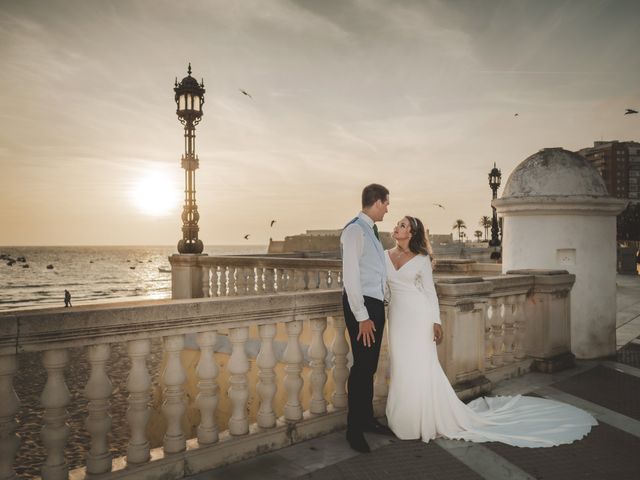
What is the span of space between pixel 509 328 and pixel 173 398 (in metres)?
4.81

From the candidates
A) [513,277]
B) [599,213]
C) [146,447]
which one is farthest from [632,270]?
[146,447]

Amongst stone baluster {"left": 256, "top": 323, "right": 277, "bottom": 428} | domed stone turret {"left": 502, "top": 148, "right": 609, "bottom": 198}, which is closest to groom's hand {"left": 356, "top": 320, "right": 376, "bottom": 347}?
stone baluster {"left": 256, "top": 323, "right": 277, "bottom": 428}

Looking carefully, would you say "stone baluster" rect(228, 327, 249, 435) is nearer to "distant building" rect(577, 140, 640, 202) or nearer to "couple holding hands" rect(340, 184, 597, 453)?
"couple holding hands" rect(340, 184, 597, 453)

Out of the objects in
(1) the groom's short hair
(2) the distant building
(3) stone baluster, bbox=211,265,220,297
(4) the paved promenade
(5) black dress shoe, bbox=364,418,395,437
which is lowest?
(4) the paved promenade

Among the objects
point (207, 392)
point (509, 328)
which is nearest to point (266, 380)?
point (207, 392)

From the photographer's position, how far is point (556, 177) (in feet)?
23.7

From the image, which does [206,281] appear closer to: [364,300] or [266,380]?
[266,380]

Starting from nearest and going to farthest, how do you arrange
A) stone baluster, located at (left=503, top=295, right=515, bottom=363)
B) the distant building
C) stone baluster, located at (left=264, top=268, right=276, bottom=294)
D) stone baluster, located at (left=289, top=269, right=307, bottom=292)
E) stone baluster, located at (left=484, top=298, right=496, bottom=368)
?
stone baluster, located at (left=484, top=298, right=496, bottom=368), stone baluster, located at (left=503, top=295, right=515, bottom=363), stone baluster, located at (left=289, top=269, right=307, bottom=292), stone baluster, located at (left=264, top=268, right=276, bottom=294), the distant building

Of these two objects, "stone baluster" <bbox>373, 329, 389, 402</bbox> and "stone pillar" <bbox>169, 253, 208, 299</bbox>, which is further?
"stone pillar" <bbox>169, 253, 208, 299</bbox>

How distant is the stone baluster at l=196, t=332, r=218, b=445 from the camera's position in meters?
3.62

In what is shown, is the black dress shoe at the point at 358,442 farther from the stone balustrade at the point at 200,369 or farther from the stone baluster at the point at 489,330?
the stone baluster at the point at 489,330

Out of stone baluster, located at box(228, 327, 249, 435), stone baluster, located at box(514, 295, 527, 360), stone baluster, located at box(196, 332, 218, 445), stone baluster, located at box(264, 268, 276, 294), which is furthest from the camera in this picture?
stone baluster, located at box(264, 268, 276, 294)

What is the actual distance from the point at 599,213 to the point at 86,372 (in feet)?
36.1

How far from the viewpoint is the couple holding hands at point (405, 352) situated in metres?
4.00
